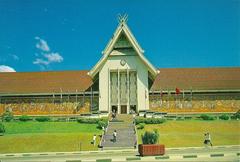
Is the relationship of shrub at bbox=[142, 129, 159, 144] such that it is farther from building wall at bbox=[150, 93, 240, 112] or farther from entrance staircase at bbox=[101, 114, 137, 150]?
building wall at bbox=[150, 93, 240, 112]

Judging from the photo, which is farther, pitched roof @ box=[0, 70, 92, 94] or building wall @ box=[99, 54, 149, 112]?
pitched roof @ box=[0, 70, 92, 94]

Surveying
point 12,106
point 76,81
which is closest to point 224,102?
point 76,81

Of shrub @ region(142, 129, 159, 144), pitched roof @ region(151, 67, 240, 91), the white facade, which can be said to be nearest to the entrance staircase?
the white facade

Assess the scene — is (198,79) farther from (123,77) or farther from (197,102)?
(123,77)

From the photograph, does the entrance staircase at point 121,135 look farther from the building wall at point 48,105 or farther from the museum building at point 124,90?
the building wall at point 48,105

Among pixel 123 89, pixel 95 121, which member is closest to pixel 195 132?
pixel 95 121

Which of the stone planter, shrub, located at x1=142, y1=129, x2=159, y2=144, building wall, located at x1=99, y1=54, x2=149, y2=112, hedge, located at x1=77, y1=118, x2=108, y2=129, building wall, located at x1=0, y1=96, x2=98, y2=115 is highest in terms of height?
building wall, located at x1=99, y1=54, x2=149, y2=112

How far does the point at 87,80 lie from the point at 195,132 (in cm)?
2458

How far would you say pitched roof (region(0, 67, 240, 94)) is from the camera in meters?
55.1

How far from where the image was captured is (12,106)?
54.4m

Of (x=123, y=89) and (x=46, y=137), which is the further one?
(x=123, y=89)

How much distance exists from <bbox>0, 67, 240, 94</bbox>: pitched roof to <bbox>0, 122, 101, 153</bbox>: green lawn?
13.0m

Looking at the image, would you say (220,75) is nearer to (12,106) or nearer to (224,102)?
(224,102)

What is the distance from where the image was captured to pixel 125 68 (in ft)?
169
